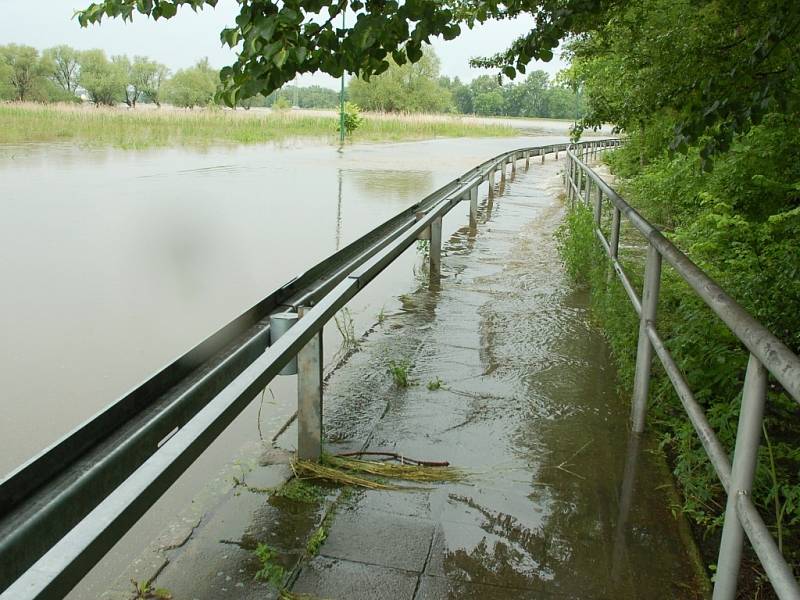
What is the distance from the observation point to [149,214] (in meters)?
13.3

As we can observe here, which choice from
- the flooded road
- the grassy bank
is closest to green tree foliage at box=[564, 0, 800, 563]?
the flooded road

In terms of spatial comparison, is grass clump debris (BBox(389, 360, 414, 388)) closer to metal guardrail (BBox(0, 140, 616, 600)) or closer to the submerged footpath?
the submerged footpath

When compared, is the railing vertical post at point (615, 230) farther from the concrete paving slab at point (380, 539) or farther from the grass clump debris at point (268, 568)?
the grass clump debris at point (268, 568)

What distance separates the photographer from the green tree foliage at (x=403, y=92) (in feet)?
377

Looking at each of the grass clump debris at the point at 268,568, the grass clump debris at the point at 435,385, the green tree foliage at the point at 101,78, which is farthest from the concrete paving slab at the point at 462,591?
the green tree foliage at the point at 101,78

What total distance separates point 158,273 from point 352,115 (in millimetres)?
37132

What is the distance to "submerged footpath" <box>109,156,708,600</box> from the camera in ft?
9.66

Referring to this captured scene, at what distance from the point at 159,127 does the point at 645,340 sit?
128ft

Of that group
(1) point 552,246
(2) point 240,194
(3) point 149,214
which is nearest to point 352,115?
(2) point 240,194

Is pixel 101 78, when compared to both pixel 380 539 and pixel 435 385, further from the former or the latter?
pixel 380 539

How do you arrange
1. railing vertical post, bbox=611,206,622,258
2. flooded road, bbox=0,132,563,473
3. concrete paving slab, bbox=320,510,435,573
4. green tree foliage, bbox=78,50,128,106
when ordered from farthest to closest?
green tree foliage, bbox=78,50,128,106 < flooded road, bbox=0,132,563,473 < railing vertical post, bbox=611,206,622,258 < concrete paving slab, bbox=320,510,435,573

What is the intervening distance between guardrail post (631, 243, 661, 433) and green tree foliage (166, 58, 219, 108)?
119754 mm

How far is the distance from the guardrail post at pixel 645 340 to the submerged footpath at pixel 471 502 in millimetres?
153

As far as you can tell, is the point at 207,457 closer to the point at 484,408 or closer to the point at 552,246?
the point at 484,408
